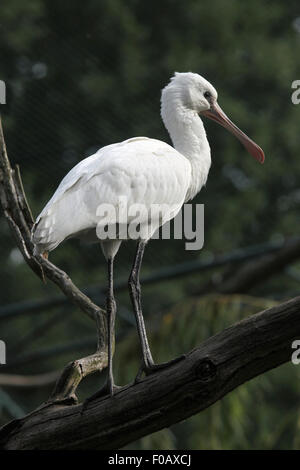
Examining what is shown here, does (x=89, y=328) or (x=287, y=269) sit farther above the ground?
(x=89, y=328)

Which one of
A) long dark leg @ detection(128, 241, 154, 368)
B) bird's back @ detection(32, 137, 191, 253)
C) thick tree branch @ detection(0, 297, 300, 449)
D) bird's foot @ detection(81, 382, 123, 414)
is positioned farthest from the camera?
long dark leg @ detection(128, 241, 154, 368)

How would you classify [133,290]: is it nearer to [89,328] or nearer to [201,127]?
[201,127]

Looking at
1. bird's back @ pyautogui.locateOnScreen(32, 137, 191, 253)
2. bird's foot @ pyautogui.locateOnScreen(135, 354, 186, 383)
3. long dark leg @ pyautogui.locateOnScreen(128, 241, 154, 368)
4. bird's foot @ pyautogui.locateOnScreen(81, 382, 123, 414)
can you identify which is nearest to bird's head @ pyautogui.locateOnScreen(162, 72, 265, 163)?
bird's back @ pyautogui.locateOnScreen(32, 137, 191, 253)

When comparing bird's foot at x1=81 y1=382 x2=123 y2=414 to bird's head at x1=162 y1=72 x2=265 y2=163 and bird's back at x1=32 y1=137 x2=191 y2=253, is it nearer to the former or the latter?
bird's back at x1=32 y1=137 x2=191 y2=253

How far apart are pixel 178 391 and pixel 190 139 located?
1614 mm

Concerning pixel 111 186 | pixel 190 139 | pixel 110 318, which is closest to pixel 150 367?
pixel 110 318

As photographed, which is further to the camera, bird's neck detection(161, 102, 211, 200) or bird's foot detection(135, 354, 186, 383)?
bird's neck detection(161, 102, 211, 200)

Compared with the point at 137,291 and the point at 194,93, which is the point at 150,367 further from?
the point at 194,93

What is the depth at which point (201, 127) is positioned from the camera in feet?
13.8

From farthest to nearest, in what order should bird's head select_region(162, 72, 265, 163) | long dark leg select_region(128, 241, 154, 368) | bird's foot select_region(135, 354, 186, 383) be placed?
bird's head select_region(162, 72, 265, 163) → long dark leg select_region(128, 241, 154, 368) → bird's foot select_region(135, 354, 186, 383)

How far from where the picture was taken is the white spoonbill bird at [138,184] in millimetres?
3391

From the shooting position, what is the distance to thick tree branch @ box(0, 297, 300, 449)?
2.70 m

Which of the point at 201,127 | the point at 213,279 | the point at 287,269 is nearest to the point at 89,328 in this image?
the point at 213,279
